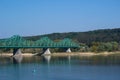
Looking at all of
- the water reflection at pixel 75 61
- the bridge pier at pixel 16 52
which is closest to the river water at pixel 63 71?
the water reflection at pixel 75 61

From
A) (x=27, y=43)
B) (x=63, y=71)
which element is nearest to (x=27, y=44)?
(x=27, y=43)

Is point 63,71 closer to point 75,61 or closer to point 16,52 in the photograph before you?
point 75,61

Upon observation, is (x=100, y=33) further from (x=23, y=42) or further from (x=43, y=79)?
(x=43, y=79)

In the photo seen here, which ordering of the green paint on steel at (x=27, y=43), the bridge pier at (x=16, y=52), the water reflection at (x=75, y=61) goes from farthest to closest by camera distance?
the green paint on steel at (x=27, y=43) < the bridge pier at (x=16, y=52) < the water reflection at (x=75, y=61)

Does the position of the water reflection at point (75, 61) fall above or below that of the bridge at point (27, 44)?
below

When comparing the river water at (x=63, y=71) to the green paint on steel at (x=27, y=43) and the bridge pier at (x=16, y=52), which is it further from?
the green paint on steel at (x=27, y=43)

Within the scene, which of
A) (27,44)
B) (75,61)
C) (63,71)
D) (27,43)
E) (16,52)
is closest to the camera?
(63,71)

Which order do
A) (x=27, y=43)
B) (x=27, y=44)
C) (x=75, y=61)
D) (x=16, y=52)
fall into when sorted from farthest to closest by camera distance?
(x=27, y=43), (x=27, y=44), (x=16, y=52), (x=75, y=61)

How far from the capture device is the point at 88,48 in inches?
5369

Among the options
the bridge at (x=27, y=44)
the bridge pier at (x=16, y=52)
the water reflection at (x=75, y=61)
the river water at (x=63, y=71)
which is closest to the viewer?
the river water at (x=63, y=71)

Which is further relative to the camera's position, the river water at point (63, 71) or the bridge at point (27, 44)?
the bridge at point (27, 44)

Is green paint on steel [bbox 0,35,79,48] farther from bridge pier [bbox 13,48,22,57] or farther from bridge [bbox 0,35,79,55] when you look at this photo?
bridge pier [bbox 13,48,22,57]

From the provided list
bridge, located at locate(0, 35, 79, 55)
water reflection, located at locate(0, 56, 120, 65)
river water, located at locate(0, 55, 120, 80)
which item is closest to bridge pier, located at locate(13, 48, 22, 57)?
bridge, located at locate(0, 35, 79, 55)

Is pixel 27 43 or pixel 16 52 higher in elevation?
pixel 27 43
